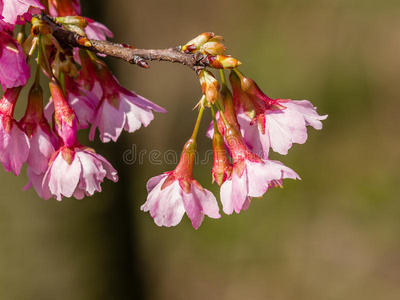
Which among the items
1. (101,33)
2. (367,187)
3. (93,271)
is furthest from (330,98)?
Answer: (101,33)

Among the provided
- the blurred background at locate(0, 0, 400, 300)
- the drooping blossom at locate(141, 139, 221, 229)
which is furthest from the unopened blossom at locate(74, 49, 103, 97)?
the blurred background at locate(0, 0, 400, 300)

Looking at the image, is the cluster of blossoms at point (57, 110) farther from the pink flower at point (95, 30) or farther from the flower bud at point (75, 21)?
the pink flower at point (95, 30)

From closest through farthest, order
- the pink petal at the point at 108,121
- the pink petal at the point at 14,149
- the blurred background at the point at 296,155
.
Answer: the pink petal at the point at 14,149
the pink petal at the point at 108,121
the blurred background at the point at 296,155

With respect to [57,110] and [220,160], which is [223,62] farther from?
[57,110]

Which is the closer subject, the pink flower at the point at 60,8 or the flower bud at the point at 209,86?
the flower bud at the point at 209,86

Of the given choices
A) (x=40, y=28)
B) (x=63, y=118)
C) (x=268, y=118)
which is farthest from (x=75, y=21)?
(x=268, y=118)

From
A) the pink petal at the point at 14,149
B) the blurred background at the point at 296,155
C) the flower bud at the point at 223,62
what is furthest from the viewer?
the blurred background at the point at 296,155

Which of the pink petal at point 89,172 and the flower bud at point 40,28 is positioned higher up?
the flower bud at point 40,28

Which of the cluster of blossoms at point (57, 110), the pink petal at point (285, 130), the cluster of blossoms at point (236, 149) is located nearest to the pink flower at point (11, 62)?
the cluster of blossoms at point (57, 110)

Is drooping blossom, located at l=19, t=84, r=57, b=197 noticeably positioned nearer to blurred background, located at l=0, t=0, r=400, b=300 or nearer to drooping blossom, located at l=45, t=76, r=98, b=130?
drooping blossom, located at l=45, t=76, r=98, b=130
